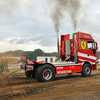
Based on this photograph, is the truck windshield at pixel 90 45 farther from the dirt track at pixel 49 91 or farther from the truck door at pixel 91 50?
the dirt track at pixel 49 91

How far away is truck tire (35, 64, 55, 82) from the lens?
7.43 m

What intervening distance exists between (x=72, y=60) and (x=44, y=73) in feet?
9.95

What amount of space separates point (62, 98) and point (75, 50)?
5.38 metres

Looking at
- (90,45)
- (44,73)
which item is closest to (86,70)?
(90,45)

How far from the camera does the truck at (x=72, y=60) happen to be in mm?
7766

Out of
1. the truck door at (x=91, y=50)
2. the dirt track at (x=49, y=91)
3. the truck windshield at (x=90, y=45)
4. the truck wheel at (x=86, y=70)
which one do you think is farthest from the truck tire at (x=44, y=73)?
the truck windshield at (x=90, y=45)

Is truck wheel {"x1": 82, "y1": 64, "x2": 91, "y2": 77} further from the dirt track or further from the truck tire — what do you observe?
the dirt track

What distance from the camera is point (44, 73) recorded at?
7.68 meters

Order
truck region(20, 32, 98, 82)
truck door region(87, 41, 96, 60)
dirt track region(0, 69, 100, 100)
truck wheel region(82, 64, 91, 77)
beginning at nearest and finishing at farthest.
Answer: dirt track region(0, 69, 100, 100) < truck region(20, 32, 98, 82) < truck wheel region(82, 64, 91, 77) < truck door region(87, 41, 96, 60)

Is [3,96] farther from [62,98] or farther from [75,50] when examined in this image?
[75,50]

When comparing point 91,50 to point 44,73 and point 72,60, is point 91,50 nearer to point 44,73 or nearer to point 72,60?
point 72,60

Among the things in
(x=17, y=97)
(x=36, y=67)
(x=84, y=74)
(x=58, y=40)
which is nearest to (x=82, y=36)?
(x=58, y=40)

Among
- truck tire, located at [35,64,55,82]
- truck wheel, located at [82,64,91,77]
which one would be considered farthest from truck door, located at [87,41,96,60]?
truck tire, located at [35,64,55,82]

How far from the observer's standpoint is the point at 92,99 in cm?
436
